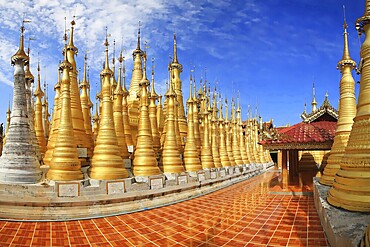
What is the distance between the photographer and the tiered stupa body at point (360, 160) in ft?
15.9

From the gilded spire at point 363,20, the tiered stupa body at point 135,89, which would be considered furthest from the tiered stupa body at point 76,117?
the gilded spire at point 363,20

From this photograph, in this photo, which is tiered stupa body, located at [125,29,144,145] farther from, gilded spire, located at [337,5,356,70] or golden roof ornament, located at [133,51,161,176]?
gilded spire, located at [337,5,356,70]

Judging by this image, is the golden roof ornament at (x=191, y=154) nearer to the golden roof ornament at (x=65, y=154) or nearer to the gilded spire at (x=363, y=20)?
the golden roof ornament at (x=65, y=154)

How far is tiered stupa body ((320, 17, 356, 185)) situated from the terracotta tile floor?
1.54 m

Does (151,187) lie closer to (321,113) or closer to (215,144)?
(215,144)

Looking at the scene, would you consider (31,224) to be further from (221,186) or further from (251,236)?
(221,186)

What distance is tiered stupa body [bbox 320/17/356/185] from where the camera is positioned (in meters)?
8.29

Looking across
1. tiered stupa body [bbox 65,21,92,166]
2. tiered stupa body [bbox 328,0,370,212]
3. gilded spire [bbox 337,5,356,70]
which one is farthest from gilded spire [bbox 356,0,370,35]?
tiered stupa body [bbox 65,21,92,166]

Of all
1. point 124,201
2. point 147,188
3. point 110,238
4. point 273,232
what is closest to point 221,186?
point 147,188

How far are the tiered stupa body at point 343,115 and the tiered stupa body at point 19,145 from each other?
31.7ft

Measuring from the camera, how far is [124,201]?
9773 millimetres

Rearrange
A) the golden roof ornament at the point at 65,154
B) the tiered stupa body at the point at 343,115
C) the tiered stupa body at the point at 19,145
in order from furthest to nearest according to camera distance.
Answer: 1. the golden roof ornament at the point at 65,154
2. the tiered stupa body at the point at 19,145
3. the tiered stupa body at the point at 343,115

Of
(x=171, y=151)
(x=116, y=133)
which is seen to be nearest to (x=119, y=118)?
(x=116, y=133)

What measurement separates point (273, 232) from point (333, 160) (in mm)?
3121
